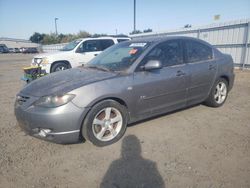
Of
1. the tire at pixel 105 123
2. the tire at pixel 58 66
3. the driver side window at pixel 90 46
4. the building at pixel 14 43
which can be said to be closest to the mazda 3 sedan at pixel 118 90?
the tire at pixel 105 123

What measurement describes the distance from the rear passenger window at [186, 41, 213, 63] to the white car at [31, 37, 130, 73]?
19.6 feet

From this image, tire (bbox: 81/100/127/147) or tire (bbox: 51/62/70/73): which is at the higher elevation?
tire (bbox: 51/62/70/73)

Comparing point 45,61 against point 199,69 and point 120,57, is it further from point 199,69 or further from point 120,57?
point 199,69

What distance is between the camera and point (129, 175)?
→ 2.62 m

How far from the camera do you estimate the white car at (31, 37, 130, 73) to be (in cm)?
888

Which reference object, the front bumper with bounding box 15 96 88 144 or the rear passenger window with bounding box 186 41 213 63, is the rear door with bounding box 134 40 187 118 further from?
the front bumper with bounding box 15 96 88 144

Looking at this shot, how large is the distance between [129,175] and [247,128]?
2605mm

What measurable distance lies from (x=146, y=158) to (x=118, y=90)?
1.12 meters

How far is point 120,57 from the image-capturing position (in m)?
4.11

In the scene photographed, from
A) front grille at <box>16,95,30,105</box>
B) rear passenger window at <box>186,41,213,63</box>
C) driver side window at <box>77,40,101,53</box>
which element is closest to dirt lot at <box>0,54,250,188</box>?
front grille at <box>16,95,30,105</box>

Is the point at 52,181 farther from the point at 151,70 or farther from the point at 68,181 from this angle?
the point at 151,70

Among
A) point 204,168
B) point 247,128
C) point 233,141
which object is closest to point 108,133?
point 204,168

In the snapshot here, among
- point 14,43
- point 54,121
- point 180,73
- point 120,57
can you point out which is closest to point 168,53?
point 180,73

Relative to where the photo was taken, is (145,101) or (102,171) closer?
(102,171)
